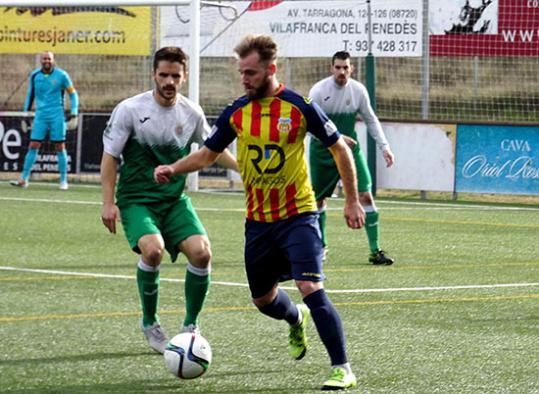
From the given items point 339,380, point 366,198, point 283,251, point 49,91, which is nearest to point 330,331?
point 339,380

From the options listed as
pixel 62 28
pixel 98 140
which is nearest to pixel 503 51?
pixel 98 140

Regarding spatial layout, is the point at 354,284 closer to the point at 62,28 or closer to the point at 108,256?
the point at 108,256

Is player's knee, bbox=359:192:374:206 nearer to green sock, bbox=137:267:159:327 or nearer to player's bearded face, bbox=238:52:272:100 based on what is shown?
green sock, bbox=137:267:159:327

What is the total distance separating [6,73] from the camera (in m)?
40.3

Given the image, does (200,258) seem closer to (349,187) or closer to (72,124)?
(349,187)

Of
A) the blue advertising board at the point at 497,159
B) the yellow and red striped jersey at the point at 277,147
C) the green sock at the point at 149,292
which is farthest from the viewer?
the blue advertising board at the point at 497,159

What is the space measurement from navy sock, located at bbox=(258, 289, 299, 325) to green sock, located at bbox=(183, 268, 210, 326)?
400mm

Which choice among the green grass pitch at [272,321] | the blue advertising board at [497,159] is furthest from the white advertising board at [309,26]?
the green grass pitch at [272,321]

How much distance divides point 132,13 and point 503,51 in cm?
773

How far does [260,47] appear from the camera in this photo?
7152 mm

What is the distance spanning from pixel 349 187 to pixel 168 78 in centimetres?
143

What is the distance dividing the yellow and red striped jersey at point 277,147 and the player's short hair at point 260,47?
248mm

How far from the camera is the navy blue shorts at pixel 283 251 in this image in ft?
23.4

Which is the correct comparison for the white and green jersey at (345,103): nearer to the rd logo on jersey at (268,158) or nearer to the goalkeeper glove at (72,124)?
the rd logo on jersey at (268,158)
